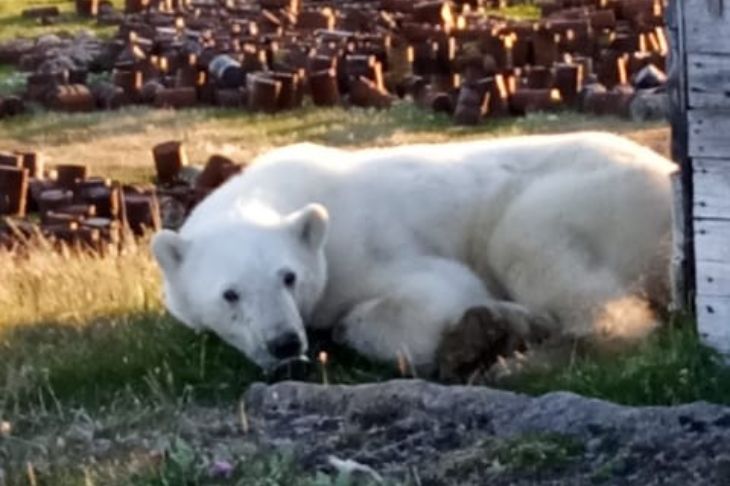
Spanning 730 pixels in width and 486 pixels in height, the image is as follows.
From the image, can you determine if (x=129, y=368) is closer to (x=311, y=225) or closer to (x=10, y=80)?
(x=311, y=225)

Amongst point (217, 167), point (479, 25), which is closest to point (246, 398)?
point (217, 167)

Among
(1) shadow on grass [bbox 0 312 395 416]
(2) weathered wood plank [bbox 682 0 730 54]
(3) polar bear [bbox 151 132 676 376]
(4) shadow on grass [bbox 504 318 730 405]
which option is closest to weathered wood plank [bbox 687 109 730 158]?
(2) weathered wood plank [bbox 682 0 730 54]

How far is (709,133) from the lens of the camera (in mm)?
7309

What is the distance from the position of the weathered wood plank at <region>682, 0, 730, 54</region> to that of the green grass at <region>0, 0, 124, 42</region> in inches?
711

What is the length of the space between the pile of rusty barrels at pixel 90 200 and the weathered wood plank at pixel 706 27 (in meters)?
4.95

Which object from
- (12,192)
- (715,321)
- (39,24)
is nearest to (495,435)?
(715,321)

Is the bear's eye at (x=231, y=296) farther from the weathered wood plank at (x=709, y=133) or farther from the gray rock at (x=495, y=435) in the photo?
the weathered wood plank at (x=709, y=133)

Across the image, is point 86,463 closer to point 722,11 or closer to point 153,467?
point 153,467

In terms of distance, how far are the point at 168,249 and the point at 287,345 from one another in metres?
0.83

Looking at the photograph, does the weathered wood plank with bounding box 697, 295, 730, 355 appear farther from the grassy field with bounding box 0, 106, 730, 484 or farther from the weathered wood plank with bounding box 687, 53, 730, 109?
the weathered wood plank with bounding box 687, 53, 730, 109

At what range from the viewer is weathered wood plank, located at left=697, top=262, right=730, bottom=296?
24.0 ft

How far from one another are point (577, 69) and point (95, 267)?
9169 mm

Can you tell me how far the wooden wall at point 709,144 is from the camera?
23.8ft

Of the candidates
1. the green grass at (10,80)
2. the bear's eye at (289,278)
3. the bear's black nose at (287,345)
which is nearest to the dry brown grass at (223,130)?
the green grass at (10,80)
